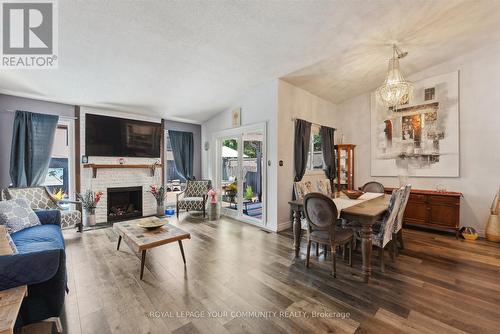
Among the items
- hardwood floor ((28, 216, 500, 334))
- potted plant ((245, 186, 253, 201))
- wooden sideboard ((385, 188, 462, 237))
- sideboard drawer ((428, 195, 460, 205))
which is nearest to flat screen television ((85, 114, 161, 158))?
hardwood floor ((28, 216, 500, 334))

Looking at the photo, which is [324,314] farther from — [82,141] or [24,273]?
[82,141]

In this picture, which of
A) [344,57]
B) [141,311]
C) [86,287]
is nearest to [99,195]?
[86,287]

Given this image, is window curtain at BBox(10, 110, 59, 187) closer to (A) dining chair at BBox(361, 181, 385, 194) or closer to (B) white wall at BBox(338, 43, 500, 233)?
(A) dining chair at BBox(361, 181, 385, 194)

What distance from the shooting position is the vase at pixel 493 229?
11.4 ft

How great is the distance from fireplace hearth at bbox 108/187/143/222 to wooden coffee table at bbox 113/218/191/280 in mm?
2225

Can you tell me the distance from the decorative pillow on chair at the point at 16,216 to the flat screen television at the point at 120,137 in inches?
77.2

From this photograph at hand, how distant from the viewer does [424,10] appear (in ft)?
8.83

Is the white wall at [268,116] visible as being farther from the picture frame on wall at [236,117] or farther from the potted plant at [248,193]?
the potted plant at [248,193]

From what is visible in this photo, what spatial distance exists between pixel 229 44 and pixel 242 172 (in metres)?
2.66

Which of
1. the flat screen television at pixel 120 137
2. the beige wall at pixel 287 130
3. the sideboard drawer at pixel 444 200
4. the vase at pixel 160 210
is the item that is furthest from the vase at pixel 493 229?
the flat screen television at pixel 120 137

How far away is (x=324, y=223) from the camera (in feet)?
7.80

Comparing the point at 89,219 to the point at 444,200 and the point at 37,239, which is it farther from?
the point at 444,200

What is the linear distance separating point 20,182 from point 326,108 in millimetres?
6327

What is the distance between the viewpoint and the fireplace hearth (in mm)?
4766
